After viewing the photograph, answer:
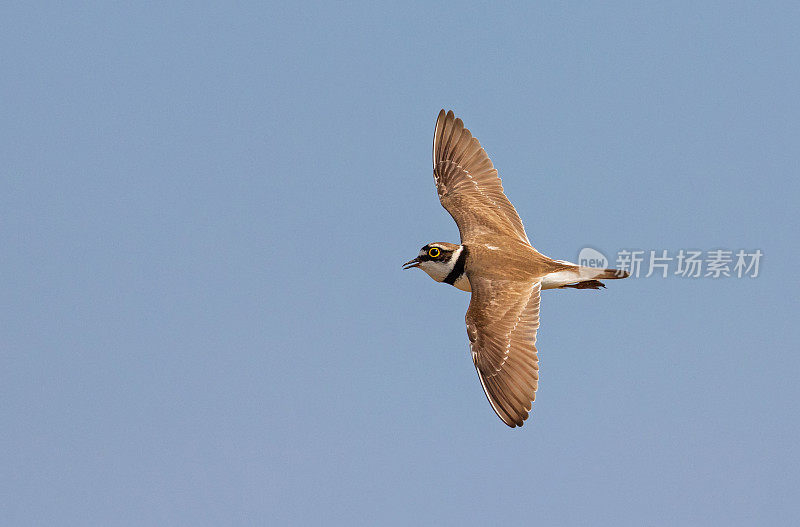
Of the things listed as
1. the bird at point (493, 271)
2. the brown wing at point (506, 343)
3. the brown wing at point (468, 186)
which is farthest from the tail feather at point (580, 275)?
the brown wing at point (468, 186)

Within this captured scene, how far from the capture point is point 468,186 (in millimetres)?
14609

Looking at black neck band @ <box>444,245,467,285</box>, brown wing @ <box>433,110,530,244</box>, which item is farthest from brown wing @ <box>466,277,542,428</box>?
brown wing @ <box>433,110,530,244</box>

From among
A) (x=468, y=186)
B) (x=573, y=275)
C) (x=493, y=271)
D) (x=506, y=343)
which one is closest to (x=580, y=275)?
(x=573, y=275)

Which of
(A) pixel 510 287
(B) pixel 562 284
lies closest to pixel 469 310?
(A) pixel 510 287

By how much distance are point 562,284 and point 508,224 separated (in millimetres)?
1571

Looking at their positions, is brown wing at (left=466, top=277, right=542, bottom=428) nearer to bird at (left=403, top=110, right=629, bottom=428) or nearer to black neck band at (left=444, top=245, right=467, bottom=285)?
bird at (left=403, top=110, right=629, bottom=428)

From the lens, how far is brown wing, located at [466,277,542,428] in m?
11.6

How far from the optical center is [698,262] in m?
13.3

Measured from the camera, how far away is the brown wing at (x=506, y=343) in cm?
1157

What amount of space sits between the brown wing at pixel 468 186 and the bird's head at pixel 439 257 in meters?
0.63

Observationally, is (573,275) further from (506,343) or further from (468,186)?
(468,186)

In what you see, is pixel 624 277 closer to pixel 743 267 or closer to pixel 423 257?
pixel 743 267

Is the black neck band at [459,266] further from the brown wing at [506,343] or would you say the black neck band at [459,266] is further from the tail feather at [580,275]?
the tail feather at [580,275]

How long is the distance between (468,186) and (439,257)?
6.31ft
